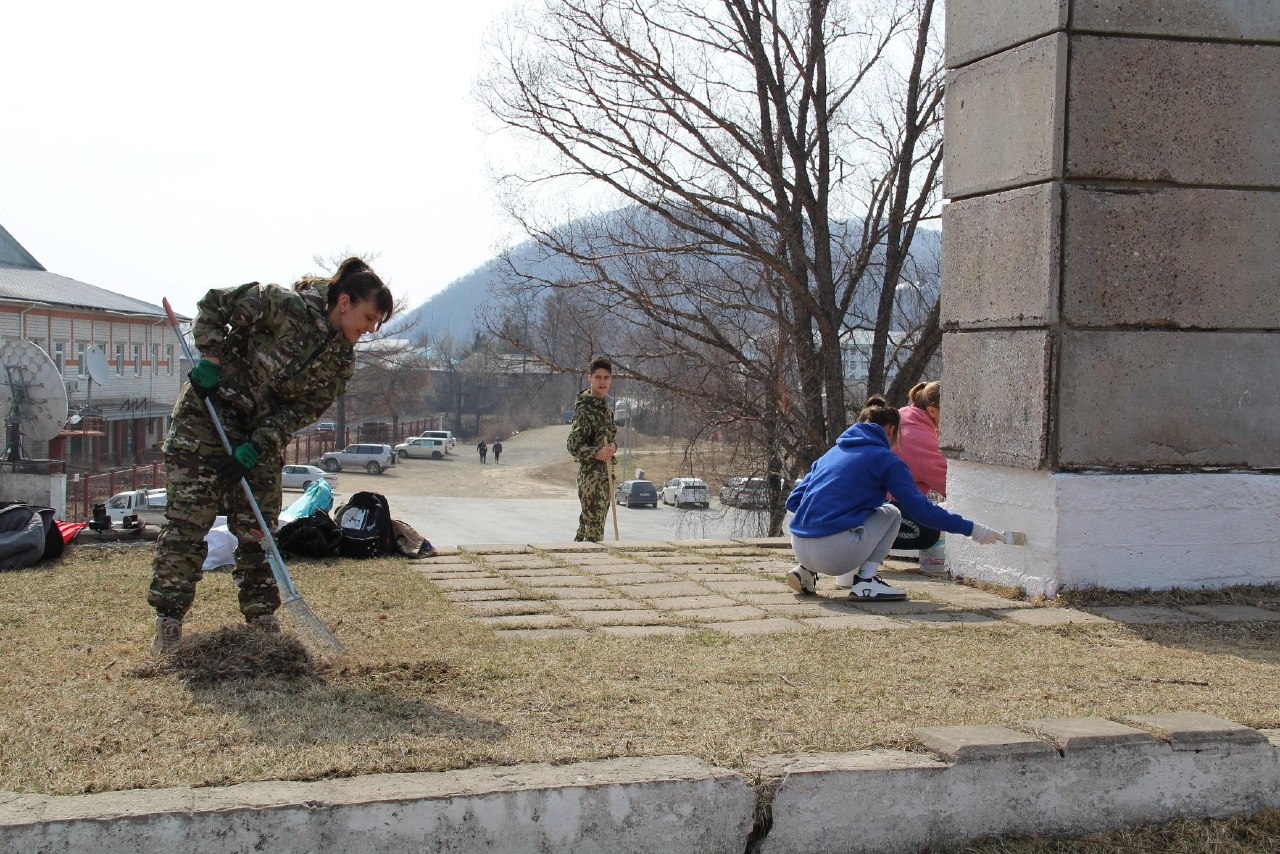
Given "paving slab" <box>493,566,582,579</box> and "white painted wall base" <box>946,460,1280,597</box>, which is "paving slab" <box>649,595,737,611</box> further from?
"white painted wall base" <box>946,460,1280,597</box>

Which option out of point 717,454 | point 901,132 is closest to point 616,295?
point 717,454

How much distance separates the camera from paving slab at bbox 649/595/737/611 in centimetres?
634

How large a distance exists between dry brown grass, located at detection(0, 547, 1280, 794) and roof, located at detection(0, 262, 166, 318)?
38.0m

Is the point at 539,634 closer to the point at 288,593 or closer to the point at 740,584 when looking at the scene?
the point at 288,593

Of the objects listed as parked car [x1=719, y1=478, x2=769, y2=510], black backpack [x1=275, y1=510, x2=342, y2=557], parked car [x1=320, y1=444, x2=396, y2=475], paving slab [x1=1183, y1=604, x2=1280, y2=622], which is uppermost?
black backpack [x1=275, y1=510, x2=342, y2=557]

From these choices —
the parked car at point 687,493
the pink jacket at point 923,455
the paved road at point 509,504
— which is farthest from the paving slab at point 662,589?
the parked car at point 687,493

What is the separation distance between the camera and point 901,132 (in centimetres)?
2100

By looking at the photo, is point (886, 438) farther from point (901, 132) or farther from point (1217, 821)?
point (901, 132)

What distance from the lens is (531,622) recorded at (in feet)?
19.1

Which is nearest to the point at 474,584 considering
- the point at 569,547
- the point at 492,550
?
the point at 492,550

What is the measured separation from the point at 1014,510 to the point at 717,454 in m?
14.7

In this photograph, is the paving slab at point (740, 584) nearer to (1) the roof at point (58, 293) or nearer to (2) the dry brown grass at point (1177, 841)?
(2) the dry brown grass at point (1177, 841)

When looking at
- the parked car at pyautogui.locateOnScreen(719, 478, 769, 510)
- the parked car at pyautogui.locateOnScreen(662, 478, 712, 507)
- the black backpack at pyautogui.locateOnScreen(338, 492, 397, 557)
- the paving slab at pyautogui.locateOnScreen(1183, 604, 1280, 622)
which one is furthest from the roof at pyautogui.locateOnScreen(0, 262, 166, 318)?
the paving slab at pyautogui.locateOnScreen(1183, 604, 1280, 622)

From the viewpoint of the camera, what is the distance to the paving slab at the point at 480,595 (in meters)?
6.47
